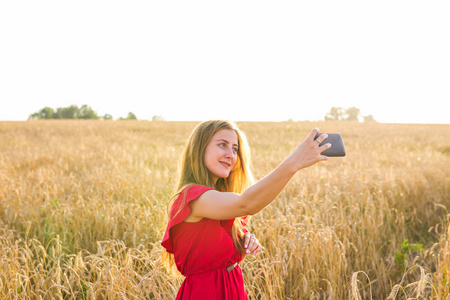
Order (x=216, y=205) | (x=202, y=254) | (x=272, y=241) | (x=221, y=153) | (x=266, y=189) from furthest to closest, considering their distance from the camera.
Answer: (x=272, y=241) < (x=221, y=153) < (x=202, y=254) < (x=216, y=205) < (x=266, y=189)

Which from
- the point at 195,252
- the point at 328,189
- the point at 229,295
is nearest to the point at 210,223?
the point at 195,252

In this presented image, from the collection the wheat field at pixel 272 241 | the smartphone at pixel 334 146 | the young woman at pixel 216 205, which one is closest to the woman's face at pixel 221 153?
the young woman at pixel 216 205

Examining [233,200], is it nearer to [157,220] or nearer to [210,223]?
[210,223]

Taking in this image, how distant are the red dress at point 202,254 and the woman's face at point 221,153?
194mm

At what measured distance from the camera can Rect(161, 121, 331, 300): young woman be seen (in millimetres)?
1312

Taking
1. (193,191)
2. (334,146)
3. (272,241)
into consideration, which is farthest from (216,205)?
(272,241)

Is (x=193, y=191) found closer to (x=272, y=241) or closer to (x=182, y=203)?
(x=182, y=203)

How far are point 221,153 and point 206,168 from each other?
0.12 metres

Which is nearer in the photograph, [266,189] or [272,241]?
[266,189]

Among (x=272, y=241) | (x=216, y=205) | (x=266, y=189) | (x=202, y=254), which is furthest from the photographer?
(x=272, y=241)

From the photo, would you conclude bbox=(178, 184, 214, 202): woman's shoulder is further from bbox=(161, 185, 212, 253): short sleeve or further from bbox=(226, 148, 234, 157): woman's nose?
bbox=(226, 148, 234, 157): woman's nose

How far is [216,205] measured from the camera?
57.2 inches

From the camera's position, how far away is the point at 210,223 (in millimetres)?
1587

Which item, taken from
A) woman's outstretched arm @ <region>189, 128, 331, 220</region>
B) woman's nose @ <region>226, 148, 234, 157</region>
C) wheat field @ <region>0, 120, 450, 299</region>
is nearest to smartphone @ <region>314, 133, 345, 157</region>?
woman's outstretched arm @ <region>189, 128, 331, 220</region>
